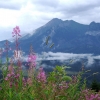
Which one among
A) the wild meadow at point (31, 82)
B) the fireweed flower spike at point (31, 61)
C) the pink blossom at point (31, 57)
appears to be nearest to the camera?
→ the wild meadow at point (31, 82)

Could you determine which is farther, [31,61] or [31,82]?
[31,61]

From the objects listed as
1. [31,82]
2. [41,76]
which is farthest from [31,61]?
[31,82]

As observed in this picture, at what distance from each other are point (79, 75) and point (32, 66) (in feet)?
4.13

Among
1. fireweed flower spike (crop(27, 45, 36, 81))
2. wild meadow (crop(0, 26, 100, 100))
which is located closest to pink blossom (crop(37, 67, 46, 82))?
wild meadow (crop(0, 26, 100, 100))

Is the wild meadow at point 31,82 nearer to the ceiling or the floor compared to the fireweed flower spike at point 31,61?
nearer to the floor

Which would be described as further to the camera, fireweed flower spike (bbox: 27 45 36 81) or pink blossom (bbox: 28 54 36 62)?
Answer: pink blossom (bbox: 28 54 36 62)

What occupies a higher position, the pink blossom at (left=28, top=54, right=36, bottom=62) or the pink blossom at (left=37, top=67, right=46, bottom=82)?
the pink blossom at (left=28, top=54, right=36, bottom=62)

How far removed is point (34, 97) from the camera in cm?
400

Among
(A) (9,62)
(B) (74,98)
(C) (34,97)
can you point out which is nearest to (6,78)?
(A) (9,62)

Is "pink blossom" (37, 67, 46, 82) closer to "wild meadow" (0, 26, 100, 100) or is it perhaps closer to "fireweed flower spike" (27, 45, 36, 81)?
"wild meadow" (0, 26, 100, 100)

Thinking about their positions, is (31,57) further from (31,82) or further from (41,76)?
(31,82)

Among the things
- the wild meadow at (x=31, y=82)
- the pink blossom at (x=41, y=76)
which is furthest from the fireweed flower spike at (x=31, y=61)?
the pink blossom at (x=41, y=76)

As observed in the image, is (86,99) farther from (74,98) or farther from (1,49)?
(1,49)

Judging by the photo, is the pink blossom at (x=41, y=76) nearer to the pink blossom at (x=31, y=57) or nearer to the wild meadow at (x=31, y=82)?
the wild meadow at (x=31, y=82)
